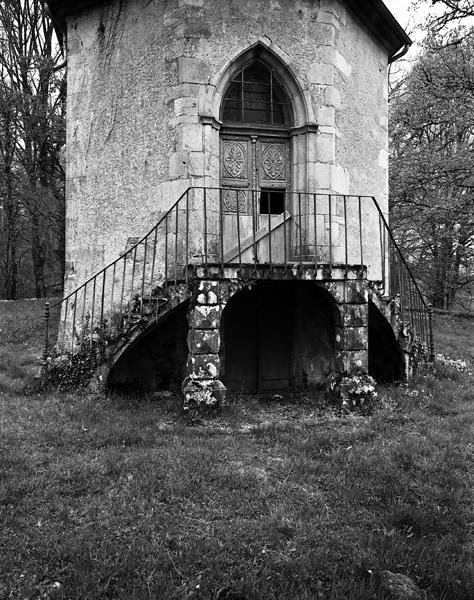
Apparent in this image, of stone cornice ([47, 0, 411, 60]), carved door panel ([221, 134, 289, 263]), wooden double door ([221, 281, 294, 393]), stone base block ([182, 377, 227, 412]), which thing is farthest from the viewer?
stone cornice ([47, 0, 411, 60])

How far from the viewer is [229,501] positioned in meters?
4.07

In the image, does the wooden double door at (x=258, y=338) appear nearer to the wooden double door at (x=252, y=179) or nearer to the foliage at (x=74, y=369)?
the wooden double door at (x=252, y=179)

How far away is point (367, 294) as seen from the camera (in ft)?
22.2

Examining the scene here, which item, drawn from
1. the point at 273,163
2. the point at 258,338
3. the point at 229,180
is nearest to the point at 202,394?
the point at 258,338

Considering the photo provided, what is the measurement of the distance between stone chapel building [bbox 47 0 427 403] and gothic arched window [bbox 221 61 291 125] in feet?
0.07

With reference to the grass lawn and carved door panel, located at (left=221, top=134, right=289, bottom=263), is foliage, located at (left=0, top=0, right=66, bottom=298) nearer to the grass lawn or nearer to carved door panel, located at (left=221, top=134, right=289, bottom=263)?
carved door panel, located at (left=221, top=134, right=289, bottom=263)

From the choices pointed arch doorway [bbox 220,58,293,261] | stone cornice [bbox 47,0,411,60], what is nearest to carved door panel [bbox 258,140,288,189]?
pointed arch doorway [bbox 220,58,293,261]

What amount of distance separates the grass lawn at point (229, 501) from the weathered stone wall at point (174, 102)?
3071 millimetres

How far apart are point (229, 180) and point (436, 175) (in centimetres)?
849

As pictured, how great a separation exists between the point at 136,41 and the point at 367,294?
502 centimetres

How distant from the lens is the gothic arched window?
7.77 m

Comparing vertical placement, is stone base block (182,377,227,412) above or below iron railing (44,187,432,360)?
below

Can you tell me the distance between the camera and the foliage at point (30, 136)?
15.8 m

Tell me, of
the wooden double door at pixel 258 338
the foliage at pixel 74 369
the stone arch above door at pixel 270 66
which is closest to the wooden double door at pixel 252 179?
the stone arch above door at pixel 270 66
